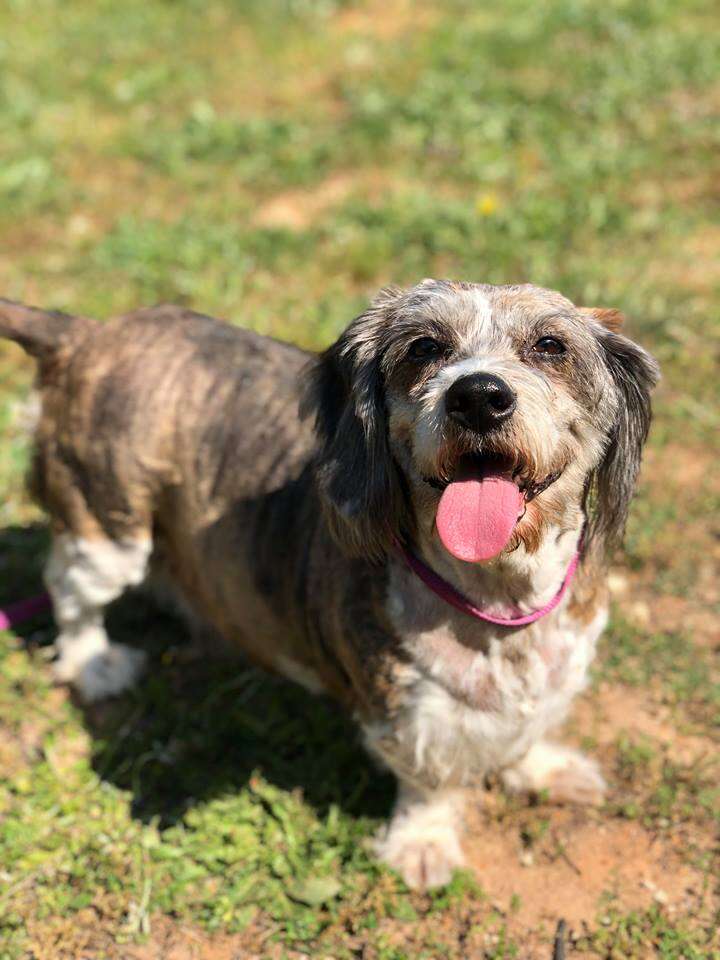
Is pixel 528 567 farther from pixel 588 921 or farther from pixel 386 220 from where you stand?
pixel 386 220

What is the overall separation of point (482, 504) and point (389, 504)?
0.31 meters

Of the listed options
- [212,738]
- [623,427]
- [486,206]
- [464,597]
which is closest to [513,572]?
[464,597]

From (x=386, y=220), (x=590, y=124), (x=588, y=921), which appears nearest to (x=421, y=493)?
(x=588, y=921)

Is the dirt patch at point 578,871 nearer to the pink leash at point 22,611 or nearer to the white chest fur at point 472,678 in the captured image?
the white chest fur at point 472,678

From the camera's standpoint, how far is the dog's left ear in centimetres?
287

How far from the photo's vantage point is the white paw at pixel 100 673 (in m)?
4.29

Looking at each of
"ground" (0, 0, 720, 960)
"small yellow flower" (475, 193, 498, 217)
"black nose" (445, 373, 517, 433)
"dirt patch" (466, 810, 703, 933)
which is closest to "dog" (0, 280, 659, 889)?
"black nose" (445, 373, 517, 433)

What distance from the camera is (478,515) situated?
2.62 meters

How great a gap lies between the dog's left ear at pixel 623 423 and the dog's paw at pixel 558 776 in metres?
1.16

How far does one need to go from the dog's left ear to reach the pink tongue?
14.3 inches

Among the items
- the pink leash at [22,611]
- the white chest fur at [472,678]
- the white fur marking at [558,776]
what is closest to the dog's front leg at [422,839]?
the white fur marking at [558,776]

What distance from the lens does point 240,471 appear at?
3730mm

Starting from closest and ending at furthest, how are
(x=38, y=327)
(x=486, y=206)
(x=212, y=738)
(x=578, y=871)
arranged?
(x=578, y=871) → (x=38, y=327) → (x=212, y=738) → (x=486, y=206)

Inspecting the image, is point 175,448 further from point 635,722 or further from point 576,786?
point 635,722
